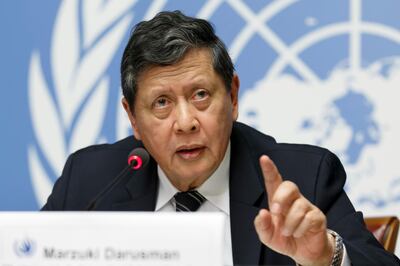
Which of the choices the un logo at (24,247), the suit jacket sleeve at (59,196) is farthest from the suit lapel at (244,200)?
the un logo at (24,247)

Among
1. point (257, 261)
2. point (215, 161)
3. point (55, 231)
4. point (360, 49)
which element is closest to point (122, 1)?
point (360, 49)

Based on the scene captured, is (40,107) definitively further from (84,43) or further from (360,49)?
(360,49)

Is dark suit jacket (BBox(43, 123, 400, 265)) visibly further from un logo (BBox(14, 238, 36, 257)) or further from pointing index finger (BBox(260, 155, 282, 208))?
un logo (BBox(14, 238, 36, 257))

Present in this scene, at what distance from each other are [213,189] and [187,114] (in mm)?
325

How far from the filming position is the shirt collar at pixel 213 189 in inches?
101

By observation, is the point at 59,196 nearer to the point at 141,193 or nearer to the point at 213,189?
the point at 141,193

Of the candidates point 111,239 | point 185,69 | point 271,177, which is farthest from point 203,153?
point 111,239

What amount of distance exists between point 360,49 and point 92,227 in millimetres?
2086

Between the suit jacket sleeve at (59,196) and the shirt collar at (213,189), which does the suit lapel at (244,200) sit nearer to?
the shirt collar at (213,189)

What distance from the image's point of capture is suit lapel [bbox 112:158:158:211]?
102 inches

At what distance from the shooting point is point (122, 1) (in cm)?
361

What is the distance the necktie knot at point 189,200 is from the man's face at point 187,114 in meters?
0.06

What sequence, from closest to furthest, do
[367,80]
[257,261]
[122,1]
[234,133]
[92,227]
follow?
1. [92,227]
2. [257,261]
3. [234,133]
4. [367,80]
5. [122,1]

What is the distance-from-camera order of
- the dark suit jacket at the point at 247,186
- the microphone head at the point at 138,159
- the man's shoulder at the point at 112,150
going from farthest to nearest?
the man's shoulder at the point at 112,150 → the dark suit jacket at the point at 247,186 → the microphone head at the point at 138,159
